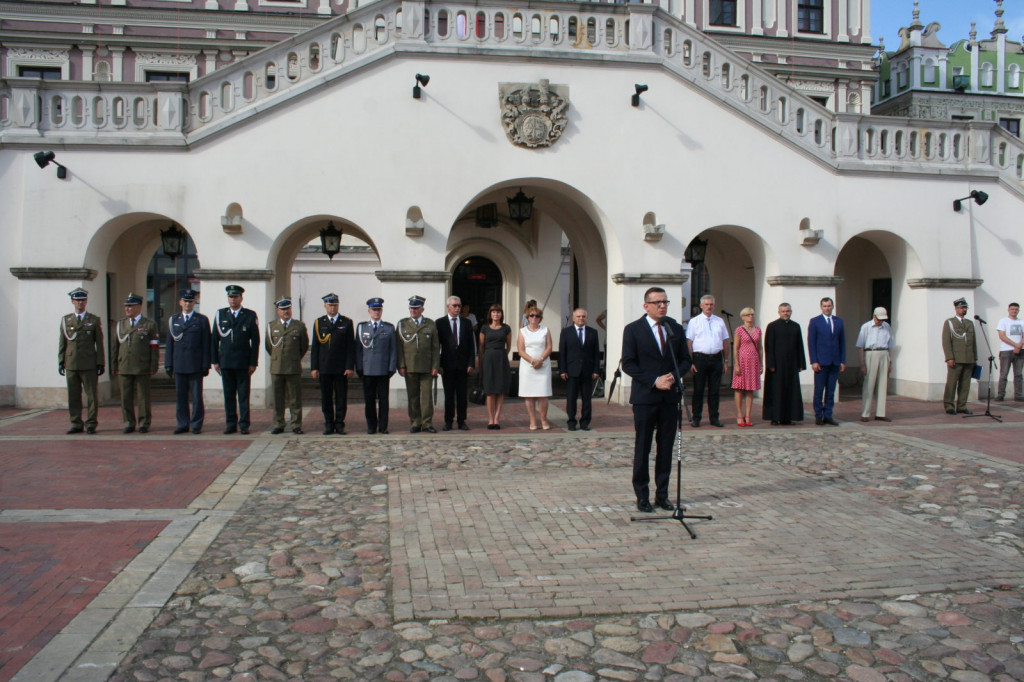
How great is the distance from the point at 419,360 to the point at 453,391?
844 millimetres

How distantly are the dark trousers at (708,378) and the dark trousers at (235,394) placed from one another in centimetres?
644

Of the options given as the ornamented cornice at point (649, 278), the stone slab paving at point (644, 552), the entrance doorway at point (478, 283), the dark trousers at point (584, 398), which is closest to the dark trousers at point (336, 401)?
A: the dark trousers at point (584, 398)

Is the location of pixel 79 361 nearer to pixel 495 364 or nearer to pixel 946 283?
pixel 495 364

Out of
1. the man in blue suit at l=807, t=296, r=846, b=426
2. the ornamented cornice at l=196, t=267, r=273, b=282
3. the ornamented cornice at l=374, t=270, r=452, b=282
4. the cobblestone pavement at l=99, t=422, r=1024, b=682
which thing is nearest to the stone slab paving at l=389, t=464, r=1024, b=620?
the cobblestone pavement at l=99, t=422, r=1024, b=682

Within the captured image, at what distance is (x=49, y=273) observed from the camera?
1326 cm

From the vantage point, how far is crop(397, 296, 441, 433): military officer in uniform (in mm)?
11523

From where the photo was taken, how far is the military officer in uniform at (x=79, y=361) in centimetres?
1116

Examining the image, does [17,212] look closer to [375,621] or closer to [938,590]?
[375,621]

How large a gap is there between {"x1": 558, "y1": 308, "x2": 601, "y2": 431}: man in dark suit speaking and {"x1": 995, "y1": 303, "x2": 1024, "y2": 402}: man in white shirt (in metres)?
8.51

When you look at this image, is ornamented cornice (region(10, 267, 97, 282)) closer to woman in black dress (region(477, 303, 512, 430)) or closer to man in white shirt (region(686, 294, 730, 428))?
woman in black dress (region(477, 303, 512, 430))

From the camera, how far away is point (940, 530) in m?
6.48

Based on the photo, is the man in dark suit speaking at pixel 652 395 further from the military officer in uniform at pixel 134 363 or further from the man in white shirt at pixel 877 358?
the military officer in uniform at pixel 134 363

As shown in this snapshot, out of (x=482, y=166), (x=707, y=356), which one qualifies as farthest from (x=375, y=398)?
(x=707, y=356)

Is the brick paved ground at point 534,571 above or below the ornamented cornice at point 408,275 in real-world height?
below
